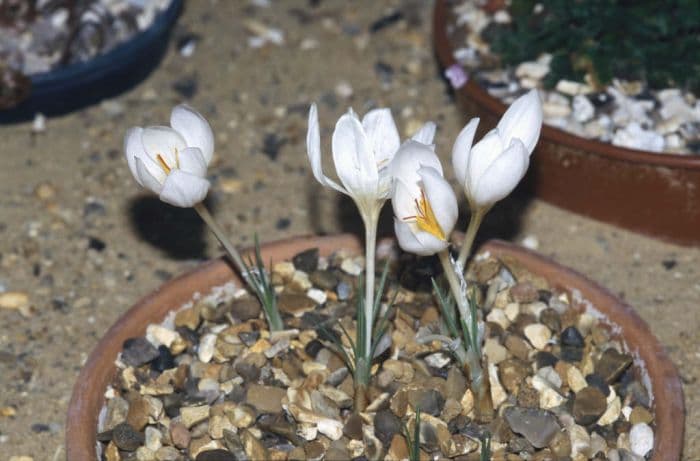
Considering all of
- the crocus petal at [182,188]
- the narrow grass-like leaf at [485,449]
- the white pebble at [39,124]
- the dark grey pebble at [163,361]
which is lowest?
the white pebble at [39,124]

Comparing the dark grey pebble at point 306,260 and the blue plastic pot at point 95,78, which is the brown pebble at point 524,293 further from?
the blue plastic pot at point 95,78

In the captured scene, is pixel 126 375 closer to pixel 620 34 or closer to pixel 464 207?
pixel 464 207

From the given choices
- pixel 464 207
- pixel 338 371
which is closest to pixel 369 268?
pixel 338 371

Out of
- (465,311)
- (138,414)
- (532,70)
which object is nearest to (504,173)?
(465,311)

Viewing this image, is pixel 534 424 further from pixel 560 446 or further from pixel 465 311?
pixel 465 311

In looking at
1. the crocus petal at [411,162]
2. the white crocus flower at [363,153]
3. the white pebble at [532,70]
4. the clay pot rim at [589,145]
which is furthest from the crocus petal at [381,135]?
the white pebble at [532,70]
